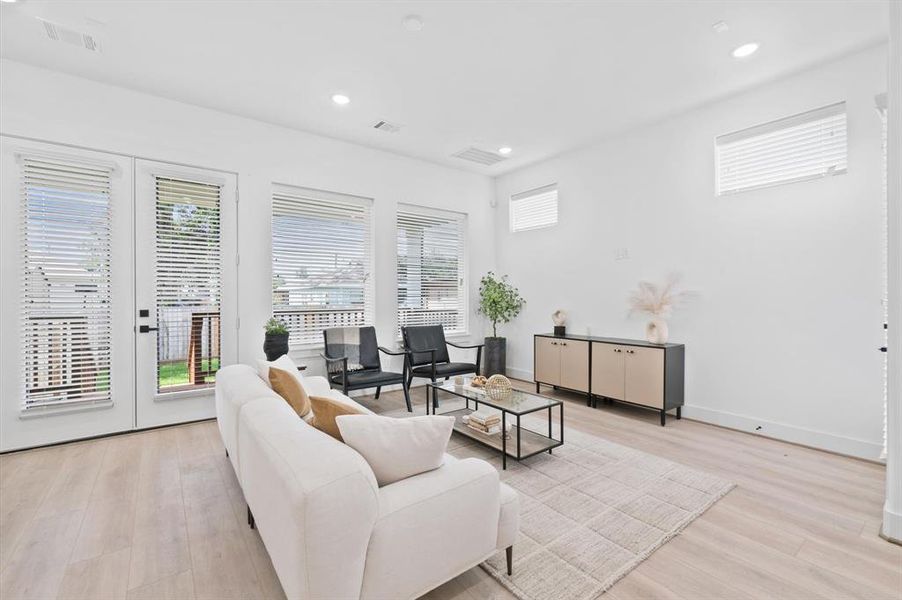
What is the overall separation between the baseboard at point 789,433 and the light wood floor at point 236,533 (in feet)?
0.37

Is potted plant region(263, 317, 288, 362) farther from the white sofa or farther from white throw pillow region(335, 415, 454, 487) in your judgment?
white throw pillow region(335, 415, 454, 487)

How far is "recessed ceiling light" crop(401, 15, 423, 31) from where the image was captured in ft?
8.86

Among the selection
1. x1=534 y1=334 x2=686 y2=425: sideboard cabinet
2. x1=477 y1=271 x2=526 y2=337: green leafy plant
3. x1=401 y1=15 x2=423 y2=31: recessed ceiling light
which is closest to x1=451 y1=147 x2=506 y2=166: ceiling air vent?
x1=477 y1=271 x2=526 y2=337: green leafy plant

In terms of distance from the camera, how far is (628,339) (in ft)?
14.9

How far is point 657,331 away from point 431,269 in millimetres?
3011

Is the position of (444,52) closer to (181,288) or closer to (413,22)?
(413,22)

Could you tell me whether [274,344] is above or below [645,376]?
above

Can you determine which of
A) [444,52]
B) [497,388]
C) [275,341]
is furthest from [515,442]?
[444,52]

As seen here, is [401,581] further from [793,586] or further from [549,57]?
[549,57]

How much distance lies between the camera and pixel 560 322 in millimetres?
5148

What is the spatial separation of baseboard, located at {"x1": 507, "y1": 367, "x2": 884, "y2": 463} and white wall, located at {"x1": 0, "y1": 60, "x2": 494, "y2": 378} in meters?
3.15

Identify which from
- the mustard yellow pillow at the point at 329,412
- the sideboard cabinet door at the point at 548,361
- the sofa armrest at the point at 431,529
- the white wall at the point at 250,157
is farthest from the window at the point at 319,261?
the sofa armrest at the point at 431,529

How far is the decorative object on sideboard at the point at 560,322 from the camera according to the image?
16.7 ft

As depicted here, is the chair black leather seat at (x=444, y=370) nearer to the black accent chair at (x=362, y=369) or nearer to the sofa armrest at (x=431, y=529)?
the black accent chair at (x=362, y=369)
